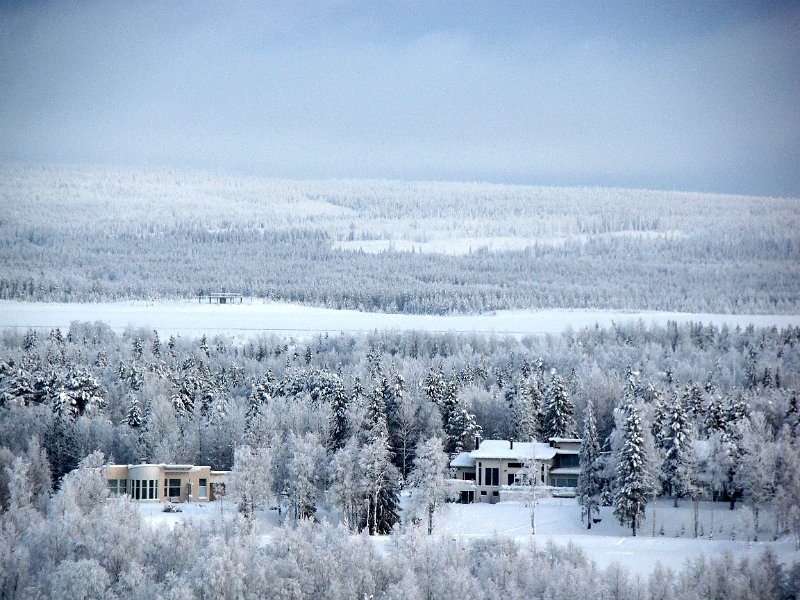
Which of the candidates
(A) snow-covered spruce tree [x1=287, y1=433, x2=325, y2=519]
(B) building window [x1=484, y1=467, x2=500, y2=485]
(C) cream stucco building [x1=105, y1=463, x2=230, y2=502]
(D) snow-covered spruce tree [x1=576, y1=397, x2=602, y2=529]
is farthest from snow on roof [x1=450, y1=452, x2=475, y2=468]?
(C) cream stucco building [x1=105, y1=463, x2=230, y2=502]

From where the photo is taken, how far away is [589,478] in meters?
62.6

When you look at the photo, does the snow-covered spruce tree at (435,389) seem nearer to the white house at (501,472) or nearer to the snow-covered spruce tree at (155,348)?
the white house at (501,472)

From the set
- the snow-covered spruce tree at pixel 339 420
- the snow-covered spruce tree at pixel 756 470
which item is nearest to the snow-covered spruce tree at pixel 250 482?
the snow-covered spruce tree at pixel 339 420

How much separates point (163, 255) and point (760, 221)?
83.0 meters

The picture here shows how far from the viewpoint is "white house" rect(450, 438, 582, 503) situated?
221ft

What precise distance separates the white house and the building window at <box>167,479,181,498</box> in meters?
14.0

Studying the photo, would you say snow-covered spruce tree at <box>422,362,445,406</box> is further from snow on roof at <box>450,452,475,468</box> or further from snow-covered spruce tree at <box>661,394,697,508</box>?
snow-covered spruce tree at <box>661,394,697,508</box>

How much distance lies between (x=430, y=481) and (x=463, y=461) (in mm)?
7824

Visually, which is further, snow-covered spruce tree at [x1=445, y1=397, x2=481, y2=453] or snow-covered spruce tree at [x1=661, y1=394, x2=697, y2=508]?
snow-covered spruce tree at [x1=445, y1=397, x2=481, y2=453]

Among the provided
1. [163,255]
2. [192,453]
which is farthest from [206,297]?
[192,453]

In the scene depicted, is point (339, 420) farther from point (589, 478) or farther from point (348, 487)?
point (589, 478)

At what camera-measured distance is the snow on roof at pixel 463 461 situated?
2699 inches

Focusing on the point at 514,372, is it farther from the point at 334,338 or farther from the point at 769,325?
the point at 769,325

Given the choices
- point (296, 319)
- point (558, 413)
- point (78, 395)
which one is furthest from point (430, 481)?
point (296, 319)
